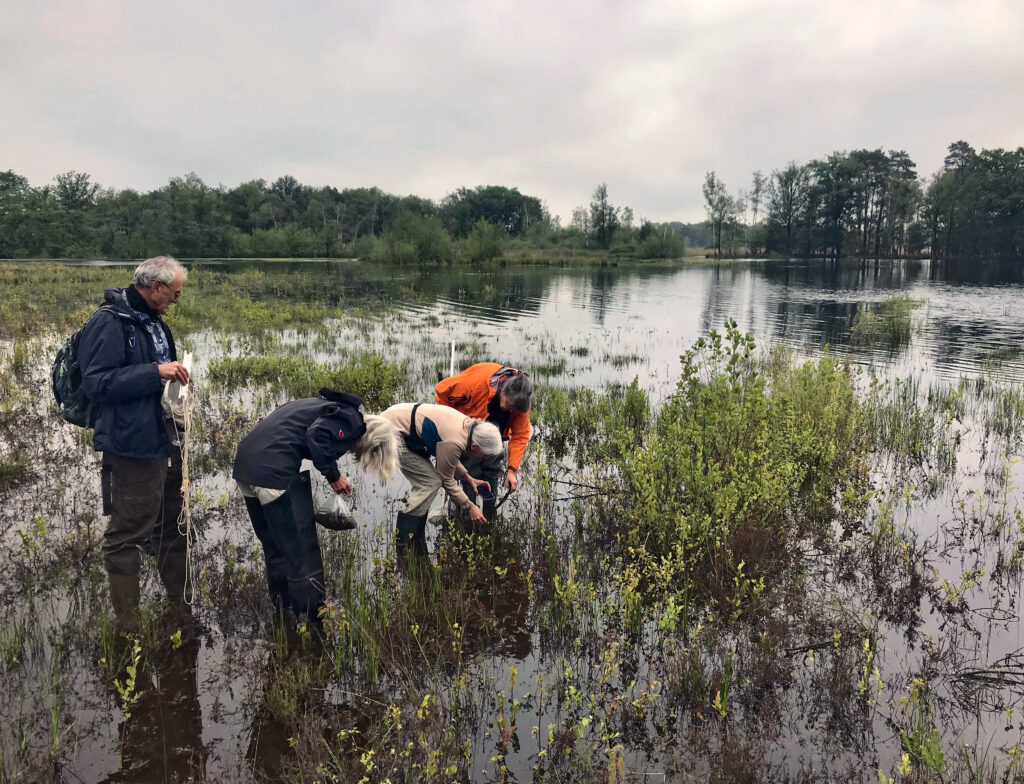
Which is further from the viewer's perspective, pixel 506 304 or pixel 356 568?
pixel 506 304

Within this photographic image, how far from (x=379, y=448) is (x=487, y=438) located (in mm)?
746

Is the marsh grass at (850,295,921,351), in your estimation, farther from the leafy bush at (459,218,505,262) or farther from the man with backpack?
the leafy bush at (459,218,505,262)

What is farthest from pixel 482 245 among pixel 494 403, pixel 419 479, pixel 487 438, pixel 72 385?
pixel 72 385

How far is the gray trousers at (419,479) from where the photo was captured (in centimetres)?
474

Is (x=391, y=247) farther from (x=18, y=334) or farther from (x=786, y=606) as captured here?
(x=786, y=606)

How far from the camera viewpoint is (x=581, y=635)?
4.14 m

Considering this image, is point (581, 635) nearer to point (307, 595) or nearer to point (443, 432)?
point (443, 432)

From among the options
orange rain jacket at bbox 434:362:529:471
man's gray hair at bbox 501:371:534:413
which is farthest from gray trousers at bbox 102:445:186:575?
man's gray hair at bbox 501:371:534:413

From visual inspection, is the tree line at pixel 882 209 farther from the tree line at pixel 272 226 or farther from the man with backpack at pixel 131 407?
the man with backpack at pixel 131 407

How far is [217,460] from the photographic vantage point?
7191 millimetres

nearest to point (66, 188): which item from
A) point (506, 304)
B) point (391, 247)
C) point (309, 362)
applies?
point (391, 247)

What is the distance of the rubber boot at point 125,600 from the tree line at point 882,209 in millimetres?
96660

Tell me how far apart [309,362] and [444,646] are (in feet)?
27.8

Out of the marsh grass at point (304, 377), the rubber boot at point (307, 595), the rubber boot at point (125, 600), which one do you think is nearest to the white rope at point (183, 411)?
the rubber boot at point (125, 600)
